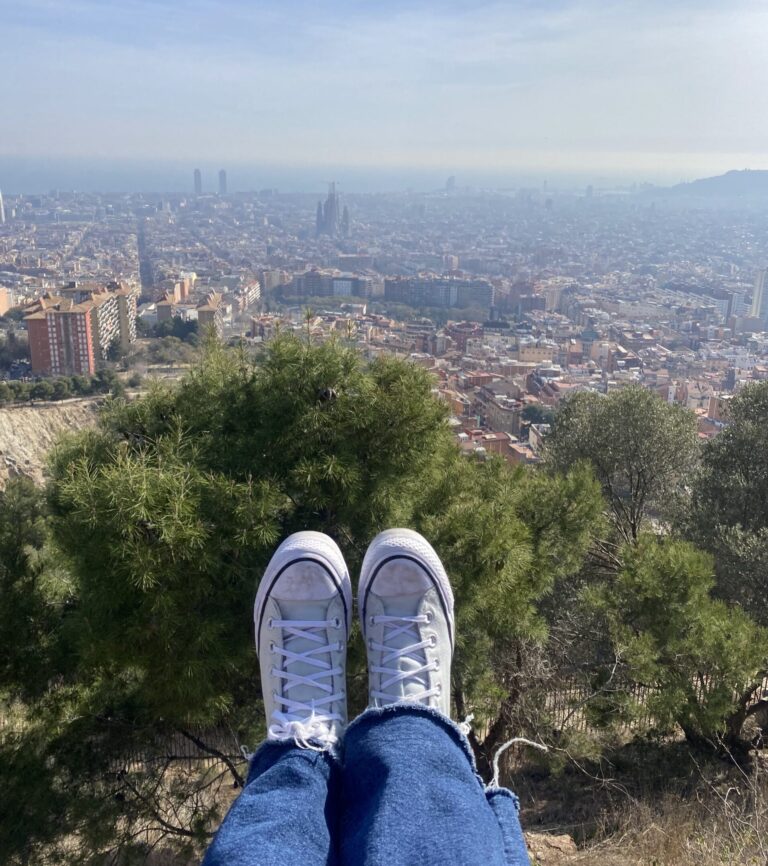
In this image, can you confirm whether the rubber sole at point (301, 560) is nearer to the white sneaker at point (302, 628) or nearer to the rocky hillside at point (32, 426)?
the white sneaker at point (302, 628)

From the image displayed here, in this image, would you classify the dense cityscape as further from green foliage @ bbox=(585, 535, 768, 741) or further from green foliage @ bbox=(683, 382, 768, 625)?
green foliage @ bbox=(585, 535, 768, 741)

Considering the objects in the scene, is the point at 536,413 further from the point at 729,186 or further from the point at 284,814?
the point at 729,186

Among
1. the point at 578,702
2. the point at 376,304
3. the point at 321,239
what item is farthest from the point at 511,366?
the point at 321,239

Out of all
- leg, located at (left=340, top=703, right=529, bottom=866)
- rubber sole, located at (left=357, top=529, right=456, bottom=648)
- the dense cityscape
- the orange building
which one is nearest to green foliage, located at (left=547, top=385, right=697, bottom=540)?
the dense cityscape

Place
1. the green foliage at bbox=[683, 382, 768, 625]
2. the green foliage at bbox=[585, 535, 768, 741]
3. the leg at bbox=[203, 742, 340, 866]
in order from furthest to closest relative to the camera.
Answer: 1. the green foliage at bbox=[683, 382, 768, 625]
2. the green foliage at bbox=[585, 535, 768, 741]
3. the leg at bbox=[203, 742, 340, 866]

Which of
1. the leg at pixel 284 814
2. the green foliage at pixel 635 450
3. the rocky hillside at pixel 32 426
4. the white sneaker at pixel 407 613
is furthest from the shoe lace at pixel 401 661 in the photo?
the rocky hillside at pixel 32 426

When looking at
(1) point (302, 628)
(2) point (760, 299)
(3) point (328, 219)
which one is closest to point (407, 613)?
(1) point (302, 628)
